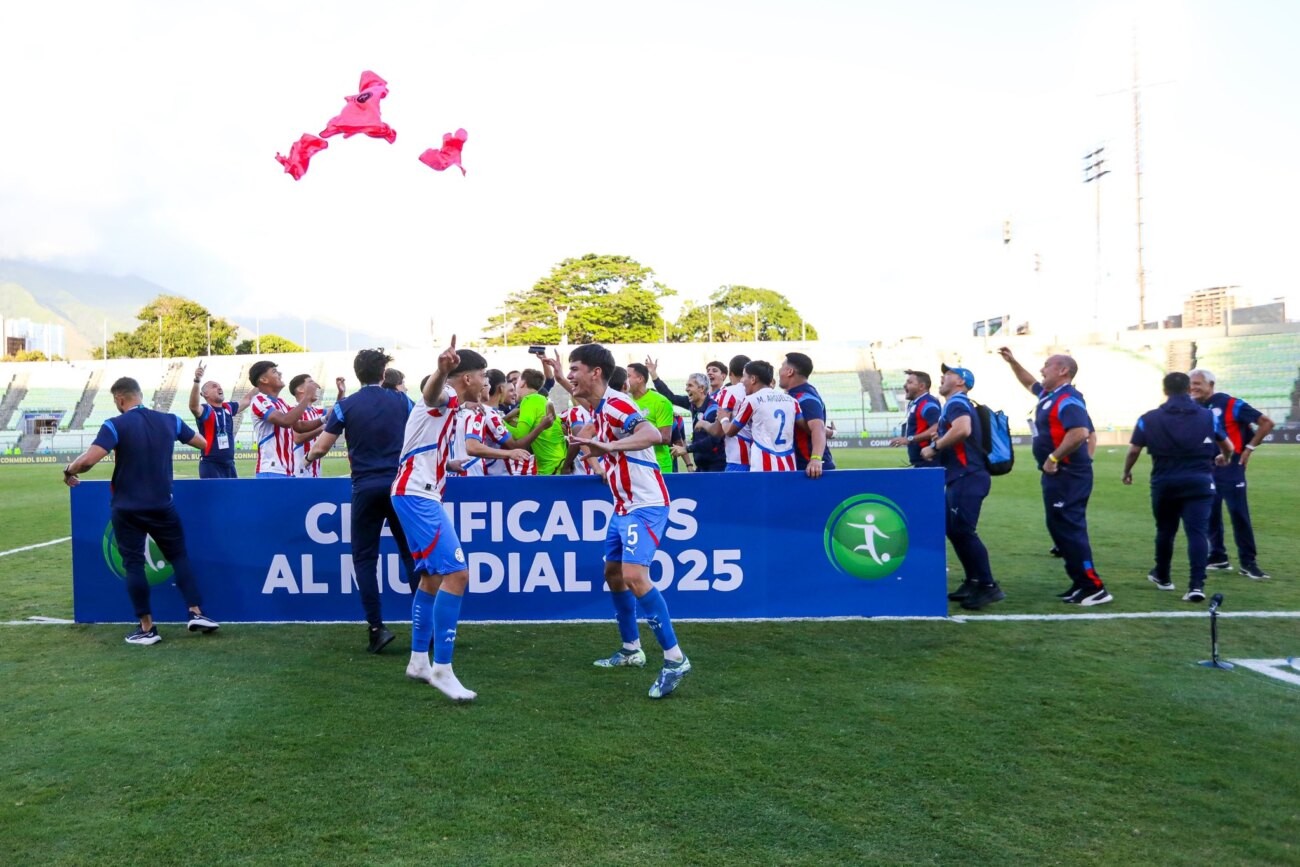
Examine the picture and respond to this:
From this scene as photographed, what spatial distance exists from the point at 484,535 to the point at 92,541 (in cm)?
308

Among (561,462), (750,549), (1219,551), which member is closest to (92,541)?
(561,462)

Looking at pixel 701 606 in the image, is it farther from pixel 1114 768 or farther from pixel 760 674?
pixel 1114 768

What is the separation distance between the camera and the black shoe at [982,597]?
7715 mm

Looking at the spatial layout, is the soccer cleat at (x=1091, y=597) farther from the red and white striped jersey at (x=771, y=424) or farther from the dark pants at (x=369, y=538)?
the dark pants at (x=369, y=538)

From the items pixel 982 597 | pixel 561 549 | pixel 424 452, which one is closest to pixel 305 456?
pixel 561 549

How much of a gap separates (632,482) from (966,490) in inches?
141

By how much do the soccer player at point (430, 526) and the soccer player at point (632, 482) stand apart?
0.75m

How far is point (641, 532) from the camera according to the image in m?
5.55

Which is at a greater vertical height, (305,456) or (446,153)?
(446,153)

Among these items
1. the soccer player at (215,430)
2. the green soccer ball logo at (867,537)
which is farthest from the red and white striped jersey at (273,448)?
the green soccer ball logo at (867,537)

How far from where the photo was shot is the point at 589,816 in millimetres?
3668

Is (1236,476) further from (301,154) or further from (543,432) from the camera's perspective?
(301,154)

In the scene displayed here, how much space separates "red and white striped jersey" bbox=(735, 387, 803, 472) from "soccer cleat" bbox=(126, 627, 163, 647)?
4.64 meters

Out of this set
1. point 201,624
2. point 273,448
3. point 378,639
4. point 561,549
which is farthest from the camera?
point 273,448
